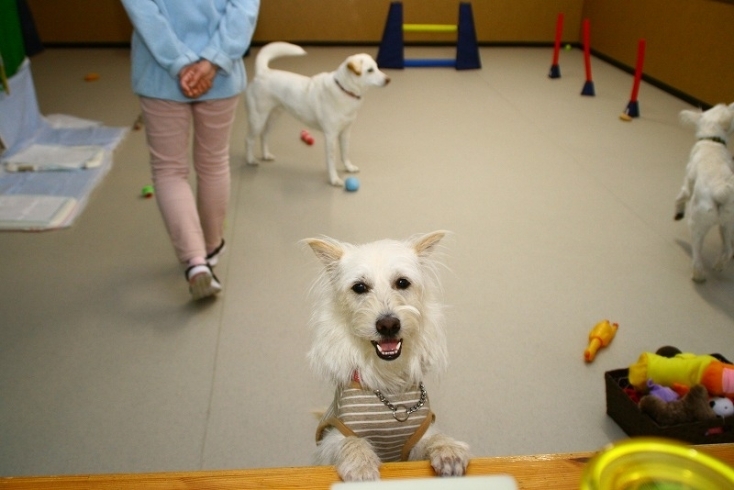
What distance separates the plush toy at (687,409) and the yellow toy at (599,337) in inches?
16.4

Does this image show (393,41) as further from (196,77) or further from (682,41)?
(196,77)

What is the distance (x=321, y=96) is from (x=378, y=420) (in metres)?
2.32

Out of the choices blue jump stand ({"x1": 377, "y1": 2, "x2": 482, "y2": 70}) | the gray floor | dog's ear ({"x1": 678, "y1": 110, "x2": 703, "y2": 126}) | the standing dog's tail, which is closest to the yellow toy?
the gray floor

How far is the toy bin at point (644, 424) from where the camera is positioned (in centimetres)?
150

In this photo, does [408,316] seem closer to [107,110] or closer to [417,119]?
[417,119]

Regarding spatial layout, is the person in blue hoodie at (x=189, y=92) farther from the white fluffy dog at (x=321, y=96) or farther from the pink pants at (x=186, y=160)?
the white fluffy dog at (x=321, y=96)

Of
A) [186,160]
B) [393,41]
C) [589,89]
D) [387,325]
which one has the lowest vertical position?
[589,89]

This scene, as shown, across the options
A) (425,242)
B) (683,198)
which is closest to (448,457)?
(425,242)

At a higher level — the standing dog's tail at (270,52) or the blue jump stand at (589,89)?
the standing dog's tail at (270,52)

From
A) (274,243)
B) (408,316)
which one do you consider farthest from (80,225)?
(408,316)

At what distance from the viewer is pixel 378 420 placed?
1.14 meters

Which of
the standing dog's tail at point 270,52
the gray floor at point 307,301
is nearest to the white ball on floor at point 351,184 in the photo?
the gray floor at point 307,301

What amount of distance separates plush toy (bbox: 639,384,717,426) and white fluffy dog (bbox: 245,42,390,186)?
2.07m

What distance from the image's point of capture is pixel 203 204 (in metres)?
2.21
